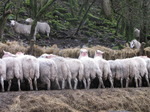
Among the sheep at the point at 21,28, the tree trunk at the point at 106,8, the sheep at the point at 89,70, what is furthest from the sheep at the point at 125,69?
the tree trunk at the point at 106,8

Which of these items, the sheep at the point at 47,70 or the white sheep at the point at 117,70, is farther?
the white sheep at the point at 117,70

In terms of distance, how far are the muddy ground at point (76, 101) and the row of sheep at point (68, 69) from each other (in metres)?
0.83

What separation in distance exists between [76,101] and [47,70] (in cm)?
166

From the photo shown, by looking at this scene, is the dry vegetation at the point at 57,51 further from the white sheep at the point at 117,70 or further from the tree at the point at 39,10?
the white sheep at the point at 117,70

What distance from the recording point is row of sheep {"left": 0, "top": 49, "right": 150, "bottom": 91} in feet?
26.0

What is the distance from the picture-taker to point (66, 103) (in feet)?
22.6

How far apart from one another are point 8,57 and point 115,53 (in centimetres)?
487

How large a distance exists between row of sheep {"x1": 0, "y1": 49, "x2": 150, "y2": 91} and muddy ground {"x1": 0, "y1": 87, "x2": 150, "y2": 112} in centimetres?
83

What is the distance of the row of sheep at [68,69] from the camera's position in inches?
312

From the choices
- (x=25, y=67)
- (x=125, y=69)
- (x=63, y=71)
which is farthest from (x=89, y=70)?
(x=25, y=67)

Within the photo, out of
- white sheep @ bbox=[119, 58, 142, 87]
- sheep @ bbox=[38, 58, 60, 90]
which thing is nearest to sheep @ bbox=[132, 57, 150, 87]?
white sheep @ bbox=[119, 58, 142, 87]

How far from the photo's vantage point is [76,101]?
279 inches

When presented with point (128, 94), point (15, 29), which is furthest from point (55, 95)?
point (15, 29)

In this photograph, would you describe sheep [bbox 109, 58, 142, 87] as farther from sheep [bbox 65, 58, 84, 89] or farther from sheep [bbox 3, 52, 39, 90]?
sheep [bbox 3, 52, 39, 90]
